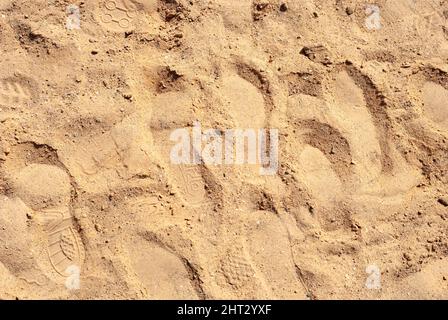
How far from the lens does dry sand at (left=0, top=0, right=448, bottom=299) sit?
244 cm

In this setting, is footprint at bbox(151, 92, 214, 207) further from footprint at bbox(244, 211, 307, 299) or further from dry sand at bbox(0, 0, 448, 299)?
footprint at bbox(244, 211, 307, 299)

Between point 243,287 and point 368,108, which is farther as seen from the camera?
point 368,108

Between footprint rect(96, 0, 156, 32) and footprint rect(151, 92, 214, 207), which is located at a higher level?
footprint rect(96, 0, 156, 32)

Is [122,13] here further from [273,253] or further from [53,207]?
[273,253]

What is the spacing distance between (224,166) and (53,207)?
812mm

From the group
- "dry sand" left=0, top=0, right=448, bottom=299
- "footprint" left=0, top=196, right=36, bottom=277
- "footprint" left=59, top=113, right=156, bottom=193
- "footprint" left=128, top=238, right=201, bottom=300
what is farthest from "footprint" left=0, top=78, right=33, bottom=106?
"footprint" left=128, top=238, right=201, bottom=300

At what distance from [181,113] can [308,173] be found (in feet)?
2.20

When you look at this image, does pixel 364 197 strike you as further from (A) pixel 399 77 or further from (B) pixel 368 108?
(A) pixel 399 77

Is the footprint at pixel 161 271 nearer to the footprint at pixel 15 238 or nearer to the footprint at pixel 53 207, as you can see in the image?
the footprint at pixel 53 207

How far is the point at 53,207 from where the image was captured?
247 centimetres

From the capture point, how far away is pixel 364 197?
2.54 m

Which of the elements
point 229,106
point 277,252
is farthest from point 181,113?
point 277,252

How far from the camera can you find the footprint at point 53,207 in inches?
95.7

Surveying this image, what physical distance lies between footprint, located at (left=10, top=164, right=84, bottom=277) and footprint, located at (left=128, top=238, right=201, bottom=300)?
26cm
